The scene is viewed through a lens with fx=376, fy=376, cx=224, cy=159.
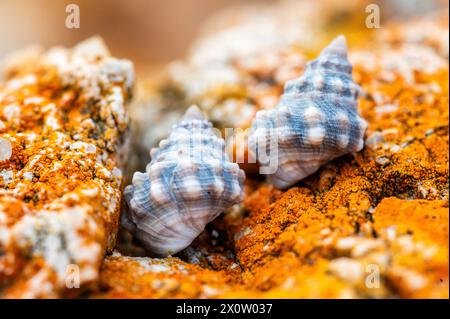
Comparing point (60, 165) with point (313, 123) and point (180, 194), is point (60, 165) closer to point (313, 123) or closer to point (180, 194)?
point (180, 194)

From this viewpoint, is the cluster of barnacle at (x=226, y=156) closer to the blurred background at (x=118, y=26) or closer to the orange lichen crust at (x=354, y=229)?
the orange lichen crust at (x=354, y=229)

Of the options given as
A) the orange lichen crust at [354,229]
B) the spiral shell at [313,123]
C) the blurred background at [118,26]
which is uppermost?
the blurred background at [118,26]

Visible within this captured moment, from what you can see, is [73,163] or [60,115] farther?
[60,115]

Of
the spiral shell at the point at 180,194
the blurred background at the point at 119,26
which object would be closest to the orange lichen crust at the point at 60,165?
the spiral shell at the point at 180,194

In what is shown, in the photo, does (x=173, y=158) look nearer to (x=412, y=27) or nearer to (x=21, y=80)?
(x=21, y=80)

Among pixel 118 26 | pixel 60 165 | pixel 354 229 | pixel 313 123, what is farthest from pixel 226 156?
pixel 118 26

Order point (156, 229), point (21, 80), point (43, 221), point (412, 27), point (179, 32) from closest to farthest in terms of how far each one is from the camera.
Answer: point (43, 221) < point (156, 229) < point (21, 80) < point (412, 27) < point (179, 32)
